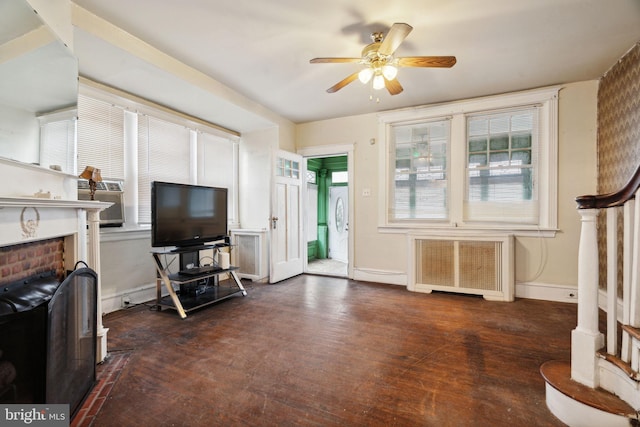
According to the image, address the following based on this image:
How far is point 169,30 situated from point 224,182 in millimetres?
2452

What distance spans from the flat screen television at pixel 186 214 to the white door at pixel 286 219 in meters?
0.81

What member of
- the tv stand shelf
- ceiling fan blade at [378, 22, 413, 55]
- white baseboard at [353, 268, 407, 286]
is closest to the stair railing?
ceiling fan blade at [378, 22, 413, 55]

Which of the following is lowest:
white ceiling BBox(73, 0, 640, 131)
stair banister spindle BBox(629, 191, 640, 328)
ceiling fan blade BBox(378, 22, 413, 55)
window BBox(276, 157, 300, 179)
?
stair banister spindle BBox(629, 191, 640, 328)

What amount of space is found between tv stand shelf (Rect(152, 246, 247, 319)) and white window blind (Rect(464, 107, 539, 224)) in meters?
3.44

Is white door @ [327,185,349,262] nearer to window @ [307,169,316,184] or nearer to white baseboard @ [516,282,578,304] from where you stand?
window @ [307,169,316,184]

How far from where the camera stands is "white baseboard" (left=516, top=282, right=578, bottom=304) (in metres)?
3.44

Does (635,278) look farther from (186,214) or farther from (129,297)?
(129,297)

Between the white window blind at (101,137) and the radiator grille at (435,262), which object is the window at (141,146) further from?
the radiator grille at (435,262)

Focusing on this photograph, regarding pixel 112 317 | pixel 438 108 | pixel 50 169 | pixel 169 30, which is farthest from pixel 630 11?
pixel 112 317

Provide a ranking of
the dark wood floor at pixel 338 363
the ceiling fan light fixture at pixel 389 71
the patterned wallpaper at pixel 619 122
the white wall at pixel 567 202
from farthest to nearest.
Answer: the white wall at pixel 567 202 < the patterned wallpaper at pixel 619 122 < the ceiling fan light fixture at pixel 389 71 < the dark wood floor at pixel 338 363

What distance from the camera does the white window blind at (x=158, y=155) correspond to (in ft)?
11.3

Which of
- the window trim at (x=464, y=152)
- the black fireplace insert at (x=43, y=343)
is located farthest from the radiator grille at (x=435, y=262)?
the black fireplace insert at (x=43, y=343)

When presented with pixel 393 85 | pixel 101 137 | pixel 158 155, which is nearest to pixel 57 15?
pixel 101 137

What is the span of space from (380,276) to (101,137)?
403 centimetres
